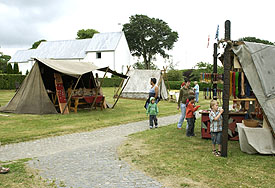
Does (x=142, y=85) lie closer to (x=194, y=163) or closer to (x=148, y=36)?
(x=194, y=163)

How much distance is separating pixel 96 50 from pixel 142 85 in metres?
27.2

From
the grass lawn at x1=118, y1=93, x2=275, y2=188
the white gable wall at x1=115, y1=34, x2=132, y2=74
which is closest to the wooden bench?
the grass lawn at x1=118, y1=93, x2=275, y2=188

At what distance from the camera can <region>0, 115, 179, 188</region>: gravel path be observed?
14.5ft

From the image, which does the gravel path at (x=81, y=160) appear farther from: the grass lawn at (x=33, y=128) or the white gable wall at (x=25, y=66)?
the white gable wall at (x=25, y=66)

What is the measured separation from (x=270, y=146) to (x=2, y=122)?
9.06 metres

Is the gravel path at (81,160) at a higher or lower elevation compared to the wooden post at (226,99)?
lower

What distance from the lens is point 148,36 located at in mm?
56469

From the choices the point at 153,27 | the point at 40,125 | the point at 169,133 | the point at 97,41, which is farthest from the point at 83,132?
the point at 153,27

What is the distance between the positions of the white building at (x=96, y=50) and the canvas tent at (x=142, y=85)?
969 inches

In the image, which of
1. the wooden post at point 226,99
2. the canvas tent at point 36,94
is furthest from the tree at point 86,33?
the wooden post at point 226,99

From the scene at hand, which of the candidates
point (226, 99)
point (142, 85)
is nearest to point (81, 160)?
point (226, 99)

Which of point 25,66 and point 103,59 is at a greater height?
point 103,59

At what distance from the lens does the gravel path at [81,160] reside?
4.43 meters

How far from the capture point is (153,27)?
185 feet
